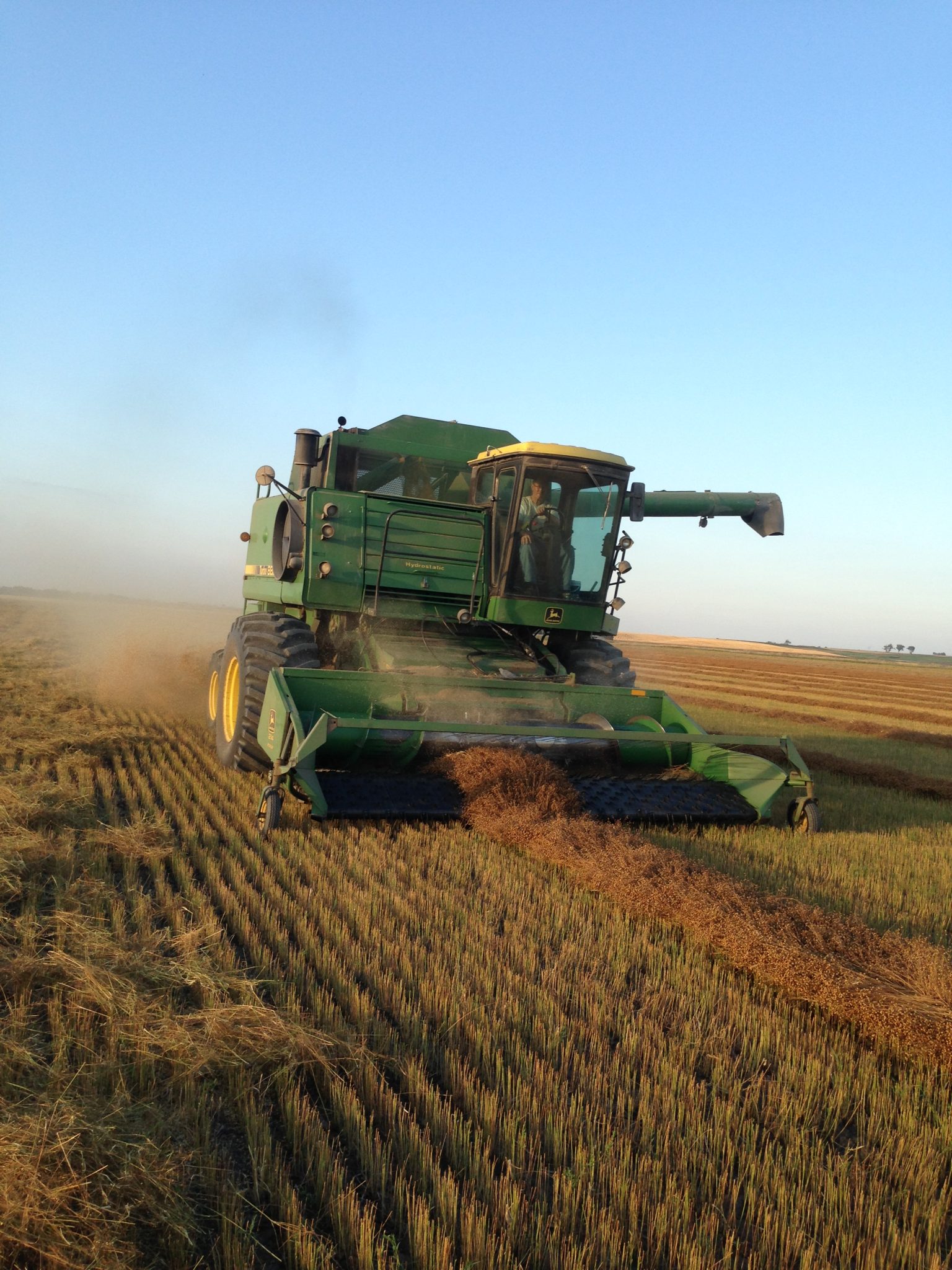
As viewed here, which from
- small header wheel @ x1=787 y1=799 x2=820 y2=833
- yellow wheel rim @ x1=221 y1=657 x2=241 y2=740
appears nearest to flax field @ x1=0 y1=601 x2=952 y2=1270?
small header wheel @ x1=787 y1=799 x2=820 y2=833

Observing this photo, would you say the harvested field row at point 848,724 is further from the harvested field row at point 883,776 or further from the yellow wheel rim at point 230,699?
the yellow wheel rim at point 230,699

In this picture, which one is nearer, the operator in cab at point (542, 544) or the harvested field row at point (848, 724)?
the operator in cab at point (542, 544)

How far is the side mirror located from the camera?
7.29m

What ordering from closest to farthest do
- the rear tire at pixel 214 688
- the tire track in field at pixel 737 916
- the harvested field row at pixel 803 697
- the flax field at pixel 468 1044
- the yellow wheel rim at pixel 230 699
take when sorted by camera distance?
the flax field at pixel 468 1044 < the tire track in field at pixel 737 916 < the yellow wheel rim at pixel 230 699 < the rear tire at pixel 214 688 < the harvested field row at pixel 803 697

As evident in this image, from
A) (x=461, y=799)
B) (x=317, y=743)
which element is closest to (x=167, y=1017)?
(x=317, y=743)

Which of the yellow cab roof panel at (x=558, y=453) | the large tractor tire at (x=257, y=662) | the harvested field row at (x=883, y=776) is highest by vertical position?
the yellow cab roof panel at (x=558, y=453)

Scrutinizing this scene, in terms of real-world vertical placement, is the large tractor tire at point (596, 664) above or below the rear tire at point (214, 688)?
above

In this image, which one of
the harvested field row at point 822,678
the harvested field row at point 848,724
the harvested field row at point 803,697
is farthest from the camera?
the harvested field row at point 822,678

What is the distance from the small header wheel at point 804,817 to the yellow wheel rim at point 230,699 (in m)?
4.25

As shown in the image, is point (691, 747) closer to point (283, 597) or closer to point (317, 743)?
point (317, 743)

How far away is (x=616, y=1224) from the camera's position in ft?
6.40

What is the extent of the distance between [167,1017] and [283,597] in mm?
4887

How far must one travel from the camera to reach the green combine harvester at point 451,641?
225 inches

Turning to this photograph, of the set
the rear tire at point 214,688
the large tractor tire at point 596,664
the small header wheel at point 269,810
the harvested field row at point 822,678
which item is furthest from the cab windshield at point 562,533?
the harvested field row at point 822,678
